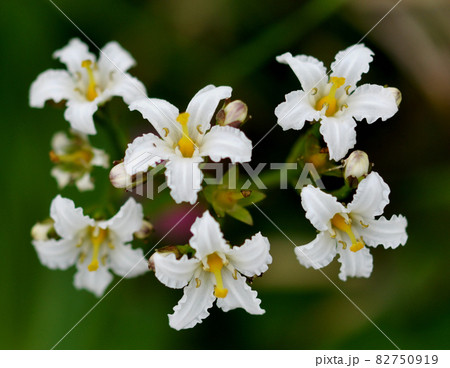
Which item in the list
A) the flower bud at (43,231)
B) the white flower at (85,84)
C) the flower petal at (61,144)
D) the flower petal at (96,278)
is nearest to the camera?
the white flower at (85,84)

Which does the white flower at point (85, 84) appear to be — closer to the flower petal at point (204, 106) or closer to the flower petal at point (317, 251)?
the flower petal at point (204, 106)

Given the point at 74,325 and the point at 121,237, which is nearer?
the point at 121,237

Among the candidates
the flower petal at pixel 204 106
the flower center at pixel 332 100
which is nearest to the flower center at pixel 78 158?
the flower petal at pixel 204 106

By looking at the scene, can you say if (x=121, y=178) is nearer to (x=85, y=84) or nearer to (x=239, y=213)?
(x=239, y=213)

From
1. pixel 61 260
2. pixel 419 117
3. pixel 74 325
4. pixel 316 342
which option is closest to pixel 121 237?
pixel 61 260

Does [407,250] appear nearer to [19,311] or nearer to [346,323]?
[346,323]

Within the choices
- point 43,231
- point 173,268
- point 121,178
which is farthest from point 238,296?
point 43,231
